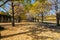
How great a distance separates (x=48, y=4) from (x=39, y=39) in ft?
52.6

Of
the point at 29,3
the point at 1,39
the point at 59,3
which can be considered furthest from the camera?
the point at 59,3

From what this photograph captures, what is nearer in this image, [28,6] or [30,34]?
[30,34]

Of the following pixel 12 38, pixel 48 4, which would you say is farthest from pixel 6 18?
pixel 12 38

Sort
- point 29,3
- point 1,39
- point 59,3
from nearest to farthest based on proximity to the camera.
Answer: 1. point 1,39
2. point 29,3
3. point 59,3

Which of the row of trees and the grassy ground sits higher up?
the row of trees

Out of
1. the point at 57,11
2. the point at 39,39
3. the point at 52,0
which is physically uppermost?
the point at 52,0

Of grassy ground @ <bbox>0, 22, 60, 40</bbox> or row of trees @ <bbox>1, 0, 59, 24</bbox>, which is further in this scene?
row of trees @ <bbox>1, 0, 59, 24</bbox>

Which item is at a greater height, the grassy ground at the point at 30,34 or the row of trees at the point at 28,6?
the row of trees at the point at 28,6

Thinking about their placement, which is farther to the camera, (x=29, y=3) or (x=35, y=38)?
(x=29, y=3)

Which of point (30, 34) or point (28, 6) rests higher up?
point (28, 6)

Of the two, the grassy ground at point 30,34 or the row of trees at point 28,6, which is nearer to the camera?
the grassy ground at point 30,34

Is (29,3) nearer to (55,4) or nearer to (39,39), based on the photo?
(39,39)

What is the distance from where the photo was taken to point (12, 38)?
11.5m

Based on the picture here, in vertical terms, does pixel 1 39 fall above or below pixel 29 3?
below
